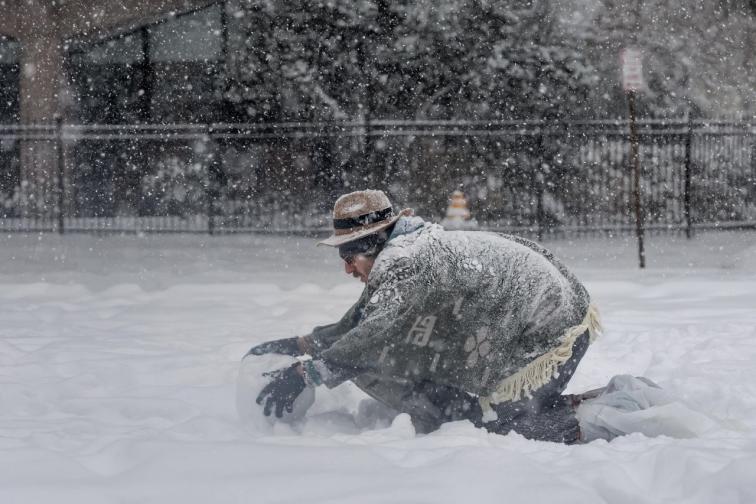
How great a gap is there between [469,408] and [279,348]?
85 centimetres

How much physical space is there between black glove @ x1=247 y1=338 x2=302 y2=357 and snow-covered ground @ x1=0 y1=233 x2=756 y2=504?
0.91 ft

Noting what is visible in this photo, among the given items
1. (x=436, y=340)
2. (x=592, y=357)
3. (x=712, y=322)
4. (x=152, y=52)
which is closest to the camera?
(x=436, y=340)

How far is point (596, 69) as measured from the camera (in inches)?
634

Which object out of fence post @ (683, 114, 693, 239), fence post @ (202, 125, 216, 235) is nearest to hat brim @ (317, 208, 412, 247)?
fence post @ (202, 125, 216, 235)

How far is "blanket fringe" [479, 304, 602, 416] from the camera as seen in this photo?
12.5ft

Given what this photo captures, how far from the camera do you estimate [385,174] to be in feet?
45.9

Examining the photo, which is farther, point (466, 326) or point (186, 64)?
point (186, 64)

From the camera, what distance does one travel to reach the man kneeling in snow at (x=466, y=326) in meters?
3.73

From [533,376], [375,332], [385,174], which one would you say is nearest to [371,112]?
[385,174]

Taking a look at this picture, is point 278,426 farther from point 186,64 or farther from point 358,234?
point 186,64

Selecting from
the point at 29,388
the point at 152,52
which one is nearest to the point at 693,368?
the point at 29,388

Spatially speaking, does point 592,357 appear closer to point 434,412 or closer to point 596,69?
point 434,412

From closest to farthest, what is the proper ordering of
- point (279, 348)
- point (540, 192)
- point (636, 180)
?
point (279, 348) < point (636, 180) < point (540, 192)

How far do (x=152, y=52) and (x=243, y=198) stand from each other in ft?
15.7
